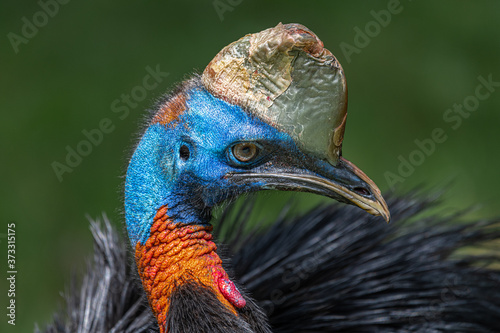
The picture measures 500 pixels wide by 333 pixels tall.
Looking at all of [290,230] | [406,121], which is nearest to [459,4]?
[406,121]

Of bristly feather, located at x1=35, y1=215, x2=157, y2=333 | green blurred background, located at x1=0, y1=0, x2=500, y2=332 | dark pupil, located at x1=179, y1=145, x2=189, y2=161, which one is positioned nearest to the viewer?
dark pupil, located at x1=179, y1=145, x2=189, y2=161

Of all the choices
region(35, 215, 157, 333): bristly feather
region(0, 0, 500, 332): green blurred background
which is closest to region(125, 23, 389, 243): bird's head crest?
region(35, 215, 157, 333): bristly feather

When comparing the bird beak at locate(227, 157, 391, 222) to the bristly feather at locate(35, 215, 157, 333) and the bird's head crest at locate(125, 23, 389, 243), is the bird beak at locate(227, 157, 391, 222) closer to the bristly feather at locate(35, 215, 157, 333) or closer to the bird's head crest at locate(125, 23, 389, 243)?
the bird's head crest at locate(125, 23, 389, 243)

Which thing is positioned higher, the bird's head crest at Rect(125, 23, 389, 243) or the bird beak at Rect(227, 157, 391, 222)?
the bird's head crest at Rect(125, 23, 389, 243)

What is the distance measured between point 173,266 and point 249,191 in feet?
0.88

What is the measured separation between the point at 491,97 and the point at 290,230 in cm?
245

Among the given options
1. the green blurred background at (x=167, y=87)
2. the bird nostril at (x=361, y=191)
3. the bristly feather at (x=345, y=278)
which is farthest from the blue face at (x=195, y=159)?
the green blurred background at (x=167, y=87)

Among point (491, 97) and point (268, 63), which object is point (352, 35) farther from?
point (268, 63)

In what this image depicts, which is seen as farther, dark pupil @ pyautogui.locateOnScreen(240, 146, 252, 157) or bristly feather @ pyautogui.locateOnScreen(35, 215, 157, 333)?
bristly feather @ pyautogui.locateOnScreen(35, 215, 157, 333)

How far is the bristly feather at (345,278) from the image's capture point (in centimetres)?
213

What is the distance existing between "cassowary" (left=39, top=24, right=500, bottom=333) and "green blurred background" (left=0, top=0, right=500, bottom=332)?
1461 mm

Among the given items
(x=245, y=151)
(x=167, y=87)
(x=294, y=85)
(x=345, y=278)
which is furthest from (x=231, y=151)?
(x=167, y=87)

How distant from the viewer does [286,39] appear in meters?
1.59

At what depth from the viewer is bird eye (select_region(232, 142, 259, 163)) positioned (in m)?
1.69
